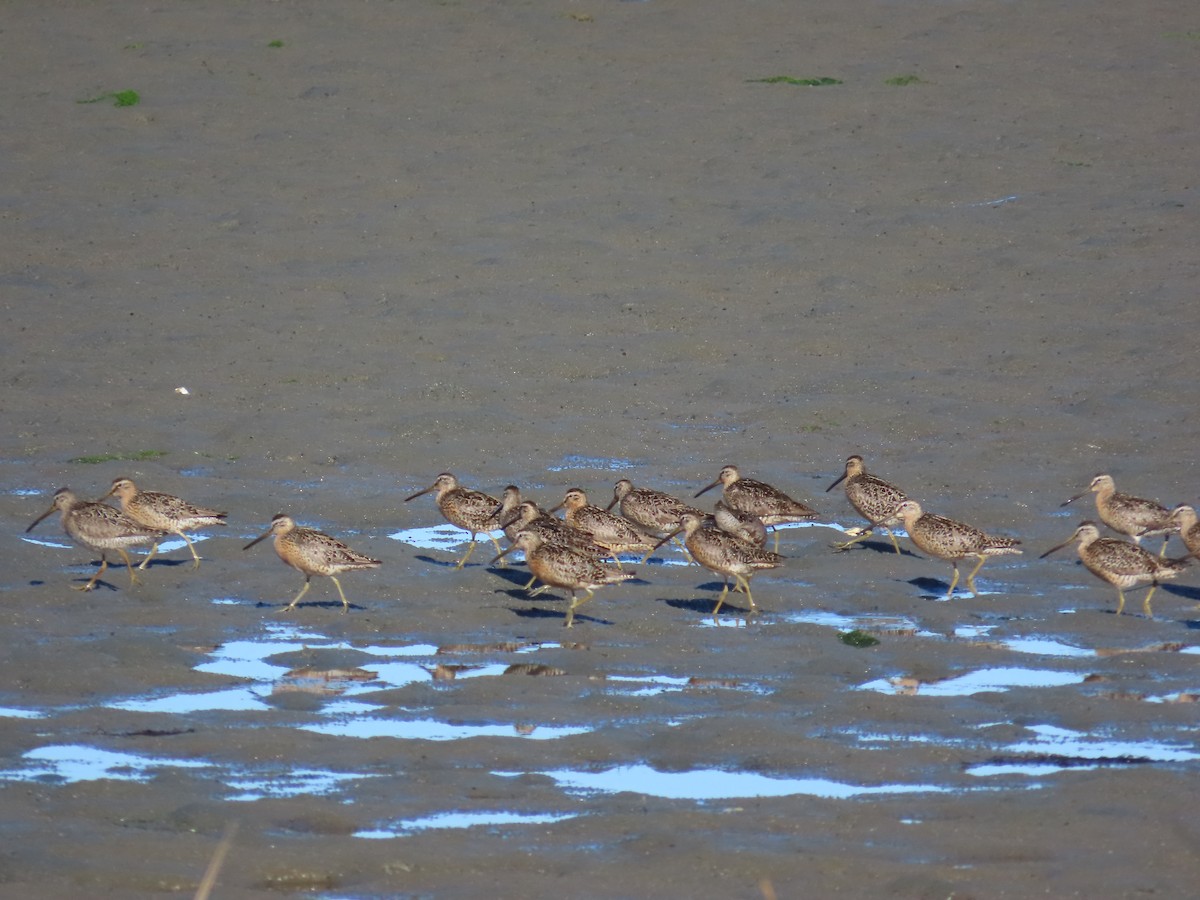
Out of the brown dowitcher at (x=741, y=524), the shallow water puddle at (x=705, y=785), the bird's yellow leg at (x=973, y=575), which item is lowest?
the bird's yellow leg at (x=973, y=575)

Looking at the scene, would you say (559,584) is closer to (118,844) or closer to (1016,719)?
(1016,719)

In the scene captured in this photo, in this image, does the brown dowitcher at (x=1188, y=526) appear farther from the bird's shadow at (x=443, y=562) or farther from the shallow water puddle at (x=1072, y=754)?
the bird's shadow at (x=443, y=562)

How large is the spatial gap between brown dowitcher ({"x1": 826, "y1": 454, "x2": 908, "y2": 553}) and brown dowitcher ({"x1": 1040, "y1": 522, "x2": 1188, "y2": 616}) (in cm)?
166

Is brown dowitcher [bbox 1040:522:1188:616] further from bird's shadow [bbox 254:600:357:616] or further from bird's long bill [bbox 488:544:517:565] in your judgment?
bird's shadow [bbox 254:600:357:616]

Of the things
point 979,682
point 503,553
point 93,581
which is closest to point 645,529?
point 503,553

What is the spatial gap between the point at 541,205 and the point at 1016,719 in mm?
12740

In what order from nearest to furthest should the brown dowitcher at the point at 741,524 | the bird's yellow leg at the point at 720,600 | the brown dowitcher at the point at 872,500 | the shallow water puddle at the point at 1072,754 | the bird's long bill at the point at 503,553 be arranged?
the shallow water puddle at the point at 1072,754
the bird's yellow leg at the point at 720,600
the bird's long bill at the point at 503,553
the brown dowitcher at the point at 741,524
the brown dowitcher at the point at 872,500

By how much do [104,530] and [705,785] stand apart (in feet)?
17.0

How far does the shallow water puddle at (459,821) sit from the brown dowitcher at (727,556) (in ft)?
12.2

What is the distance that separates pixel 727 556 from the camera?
40.1 feet

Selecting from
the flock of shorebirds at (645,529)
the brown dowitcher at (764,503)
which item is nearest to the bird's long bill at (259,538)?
the flock of shorebirds at (645,529)

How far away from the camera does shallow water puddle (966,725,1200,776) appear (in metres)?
9.12

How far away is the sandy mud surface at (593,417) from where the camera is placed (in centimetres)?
846

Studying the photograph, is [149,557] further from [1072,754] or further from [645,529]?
[1072,754]
